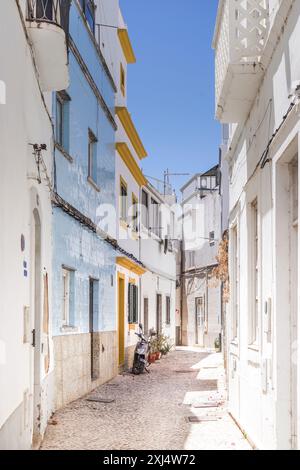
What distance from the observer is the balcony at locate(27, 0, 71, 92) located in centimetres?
667

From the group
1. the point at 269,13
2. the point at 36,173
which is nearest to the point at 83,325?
the point at 36,173

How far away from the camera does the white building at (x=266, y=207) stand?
534 centimetres

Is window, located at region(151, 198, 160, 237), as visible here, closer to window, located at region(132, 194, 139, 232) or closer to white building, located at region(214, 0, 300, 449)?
window, located at region(132, 194, 139, 232)

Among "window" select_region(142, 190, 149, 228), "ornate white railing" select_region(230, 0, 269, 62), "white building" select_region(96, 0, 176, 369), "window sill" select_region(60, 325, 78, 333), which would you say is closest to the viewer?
"ornate white railing" select_region(230, 0, 269, 62)

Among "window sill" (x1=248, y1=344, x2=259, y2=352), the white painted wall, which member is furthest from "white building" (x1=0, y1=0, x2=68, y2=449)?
"window sill" (x1=248, y1=344, x2=259, y2=352)

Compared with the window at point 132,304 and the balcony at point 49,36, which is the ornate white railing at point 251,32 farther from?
the window at point 132,304

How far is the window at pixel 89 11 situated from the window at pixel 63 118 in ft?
9.22

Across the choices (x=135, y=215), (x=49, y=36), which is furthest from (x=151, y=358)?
(x=49, y=36)

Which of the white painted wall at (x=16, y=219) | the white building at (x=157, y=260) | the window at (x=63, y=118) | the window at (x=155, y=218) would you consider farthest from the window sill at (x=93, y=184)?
the window at (x=155, y=218)

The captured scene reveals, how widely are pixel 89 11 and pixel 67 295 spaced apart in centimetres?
615

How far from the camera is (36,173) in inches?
271

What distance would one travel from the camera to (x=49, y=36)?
266 inches

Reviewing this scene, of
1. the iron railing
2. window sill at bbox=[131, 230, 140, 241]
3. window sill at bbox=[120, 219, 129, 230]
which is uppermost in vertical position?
the iron railing

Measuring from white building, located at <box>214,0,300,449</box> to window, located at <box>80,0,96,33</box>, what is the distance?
4438mm
